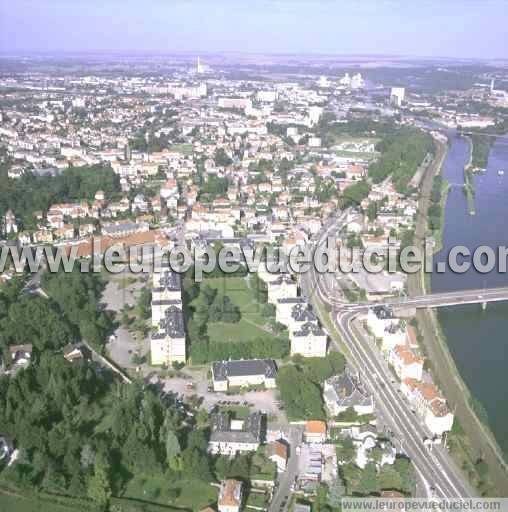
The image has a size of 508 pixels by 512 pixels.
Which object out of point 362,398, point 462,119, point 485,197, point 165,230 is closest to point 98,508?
point 362,398

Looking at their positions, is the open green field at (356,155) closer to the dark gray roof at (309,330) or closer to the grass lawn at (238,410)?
the dark gray roof at (309,330)

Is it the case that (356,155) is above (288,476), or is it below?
below

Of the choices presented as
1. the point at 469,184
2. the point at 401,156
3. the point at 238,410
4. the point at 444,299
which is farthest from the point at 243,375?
the point at 401,156

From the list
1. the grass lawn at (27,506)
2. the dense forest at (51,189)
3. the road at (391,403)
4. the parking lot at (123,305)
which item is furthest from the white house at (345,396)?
the dense forest at (51,189)

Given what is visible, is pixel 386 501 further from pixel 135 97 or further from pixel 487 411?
pixel 135 97

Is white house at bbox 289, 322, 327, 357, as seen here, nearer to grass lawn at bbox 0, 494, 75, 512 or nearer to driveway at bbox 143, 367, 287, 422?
driveway at bbox 143, 367, 287, 422

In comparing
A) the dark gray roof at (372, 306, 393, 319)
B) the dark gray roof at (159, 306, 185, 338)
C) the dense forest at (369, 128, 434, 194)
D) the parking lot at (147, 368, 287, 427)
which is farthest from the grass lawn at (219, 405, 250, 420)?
the dense forest at (369, 128, 434, 194)

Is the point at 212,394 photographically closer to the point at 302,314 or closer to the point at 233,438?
the point at 233,438
